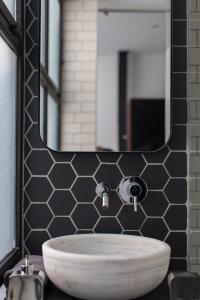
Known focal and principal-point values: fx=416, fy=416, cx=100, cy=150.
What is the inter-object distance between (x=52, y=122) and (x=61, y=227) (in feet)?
1.40

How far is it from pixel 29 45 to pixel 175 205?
877 mm

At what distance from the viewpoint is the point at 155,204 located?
1665 millimetres

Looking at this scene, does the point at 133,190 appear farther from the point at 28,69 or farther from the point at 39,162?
the point at 28,69

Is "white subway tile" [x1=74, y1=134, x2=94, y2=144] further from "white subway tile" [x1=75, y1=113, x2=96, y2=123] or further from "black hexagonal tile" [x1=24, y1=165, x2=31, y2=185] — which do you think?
"black hexagonal tile" [x1=24, y1=165, x2=31, y2=185]

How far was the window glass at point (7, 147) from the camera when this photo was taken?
4.97ft

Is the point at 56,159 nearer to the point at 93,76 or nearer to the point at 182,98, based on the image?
the point at 93,76

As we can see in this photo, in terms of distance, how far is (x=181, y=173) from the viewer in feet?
5.49

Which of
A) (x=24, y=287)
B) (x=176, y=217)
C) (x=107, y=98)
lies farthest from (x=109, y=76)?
(x=24, y=287)

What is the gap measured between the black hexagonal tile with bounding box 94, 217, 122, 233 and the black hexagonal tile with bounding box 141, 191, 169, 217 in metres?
0.13

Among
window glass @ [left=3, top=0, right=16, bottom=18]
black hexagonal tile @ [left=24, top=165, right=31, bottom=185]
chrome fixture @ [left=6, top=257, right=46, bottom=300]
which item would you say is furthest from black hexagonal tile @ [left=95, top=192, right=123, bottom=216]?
window glass @ [left=3, top=0, right=16, bottom=18]

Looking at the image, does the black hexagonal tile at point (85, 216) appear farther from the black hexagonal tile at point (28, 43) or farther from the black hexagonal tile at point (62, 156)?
the black hexagonal tile at point (28, 43)

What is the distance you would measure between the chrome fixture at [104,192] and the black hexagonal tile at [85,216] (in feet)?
0.17

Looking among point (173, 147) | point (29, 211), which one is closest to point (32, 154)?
point (29, 211)

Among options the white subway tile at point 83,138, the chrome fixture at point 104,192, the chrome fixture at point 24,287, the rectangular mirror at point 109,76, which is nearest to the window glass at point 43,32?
the rectangular mirror at point 109,76
